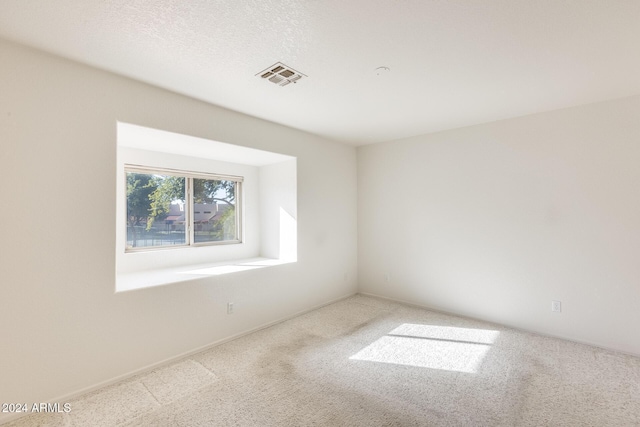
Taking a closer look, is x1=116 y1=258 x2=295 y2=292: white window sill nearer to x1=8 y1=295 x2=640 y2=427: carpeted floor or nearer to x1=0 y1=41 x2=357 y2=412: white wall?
x1=0 y1=41 x2=357 y2=412: white wall

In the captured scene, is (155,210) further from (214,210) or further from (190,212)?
(214,210)

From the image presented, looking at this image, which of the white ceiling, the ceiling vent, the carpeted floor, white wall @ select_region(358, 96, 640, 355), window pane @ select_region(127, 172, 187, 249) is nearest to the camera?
the white ceiling

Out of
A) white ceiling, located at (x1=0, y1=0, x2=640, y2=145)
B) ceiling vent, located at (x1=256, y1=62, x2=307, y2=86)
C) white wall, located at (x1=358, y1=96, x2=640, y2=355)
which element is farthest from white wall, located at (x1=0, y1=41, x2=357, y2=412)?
white wall, located at (x1=358, y1=96, x2=640, y2=355)

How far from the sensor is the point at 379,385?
221 centimetres

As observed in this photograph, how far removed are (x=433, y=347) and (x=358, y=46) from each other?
2.78m

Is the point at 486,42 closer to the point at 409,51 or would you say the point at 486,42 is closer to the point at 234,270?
the point at 409,51

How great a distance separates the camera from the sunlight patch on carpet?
257cm

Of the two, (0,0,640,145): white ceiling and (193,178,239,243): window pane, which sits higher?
(0,0,640,145): white ceiling

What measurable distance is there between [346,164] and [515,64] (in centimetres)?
270

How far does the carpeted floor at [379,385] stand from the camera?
1866 millimetres

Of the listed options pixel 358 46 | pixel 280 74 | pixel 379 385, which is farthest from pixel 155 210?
pixel 379 385

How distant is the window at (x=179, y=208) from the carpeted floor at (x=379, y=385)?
1590 mm

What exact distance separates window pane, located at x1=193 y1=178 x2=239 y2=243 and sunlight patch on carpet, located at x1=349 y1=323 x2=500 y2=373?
2559 millimetres

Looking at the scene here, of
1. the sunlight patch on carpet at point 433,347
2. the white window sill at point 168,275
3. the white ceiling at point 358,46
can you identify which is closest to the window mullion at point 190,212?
the white window sill at point 168,275
